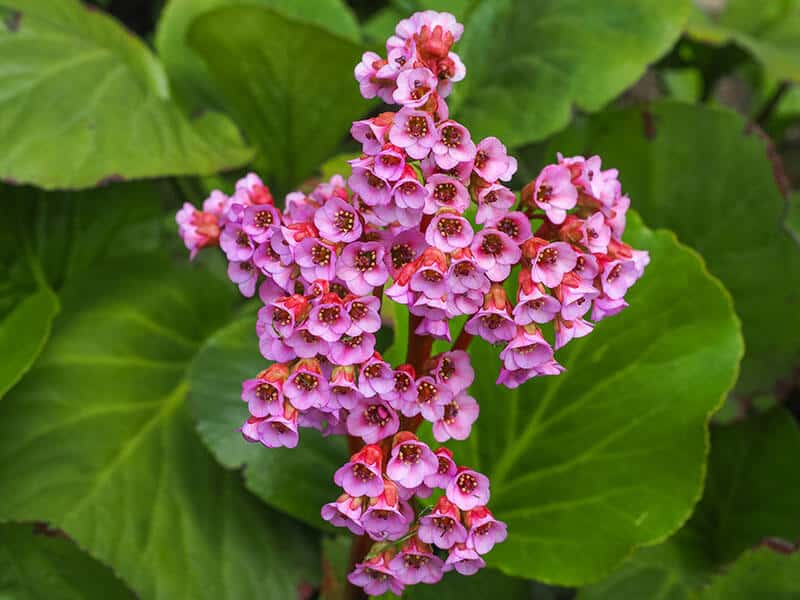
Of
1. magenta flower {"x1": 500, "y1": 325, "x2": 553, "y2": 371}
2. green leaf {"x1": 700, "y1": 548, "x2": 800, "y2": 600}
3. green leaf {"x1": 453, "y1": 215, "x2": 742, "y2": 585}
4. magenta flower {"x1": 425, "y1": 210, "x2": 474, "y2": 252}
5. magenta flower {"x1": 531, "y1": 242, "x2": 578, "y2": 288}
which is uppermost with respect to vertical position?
magenta flower {"x1": 425, "y1": 210, "x2": 474, "y2": 252}

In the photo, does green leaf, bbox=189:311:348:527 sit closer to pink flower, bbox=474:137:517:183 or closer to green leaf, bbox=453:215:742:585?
green leaf, bbox=453:215:742:585

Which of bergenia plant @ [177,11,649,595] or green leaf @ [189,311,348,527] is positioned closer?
bergenia plant @ [177,11,649,595]

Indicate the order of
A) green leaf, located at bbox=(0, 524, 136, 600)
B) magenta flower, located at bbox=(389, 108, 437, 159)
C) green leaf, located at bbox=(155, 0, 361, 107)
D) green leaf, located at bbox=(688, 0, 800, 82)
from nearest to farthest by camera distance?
1. magenta flower, located at bbox=(389, 108, 437, 159)
2. green leaf, located at bbox=(0, 524, 136, 600)
3. green leaf, located at bbox=(688, 0, 800, 82)
4. green leaf, located at bbox=(155, 0, 361, 107)

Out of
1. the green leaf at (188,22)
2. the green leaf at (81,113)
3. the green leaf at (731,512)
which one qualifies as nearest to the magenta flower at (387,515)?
the green leaf at (731,512)

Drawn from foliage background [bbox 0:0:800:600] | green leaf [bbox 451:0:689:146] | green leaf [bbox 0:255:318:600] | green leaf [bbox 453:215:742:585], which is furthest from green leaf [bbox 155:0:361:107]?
green leaf [bbox 453:215:742:585]

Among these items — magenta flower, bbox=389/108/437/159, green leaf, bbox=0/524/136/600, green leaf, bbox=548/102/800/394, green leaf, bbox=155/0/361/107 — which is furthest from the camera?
green leaf, bbox=155/0/361/107

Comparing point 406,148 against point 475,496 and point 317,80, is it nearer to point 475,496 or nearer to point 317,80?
point 475,496

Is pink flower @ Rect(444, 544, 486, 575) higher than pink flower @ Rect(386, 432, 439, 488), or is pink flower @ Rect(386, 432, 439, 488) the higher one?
pink flower @ Rect(386, 432, 439, 488)

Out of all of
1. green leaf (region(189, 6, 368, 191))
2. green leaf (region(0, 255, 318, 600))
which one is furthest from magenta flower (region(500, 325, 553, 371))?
green leaf (region(189, 6, 368, 191))
